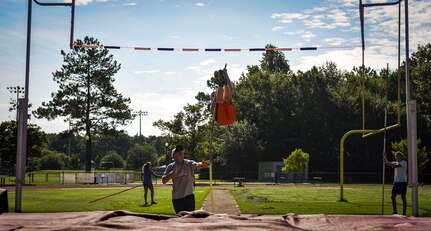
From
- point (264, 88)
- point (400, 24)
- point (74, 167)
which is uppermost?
point (264, 88)

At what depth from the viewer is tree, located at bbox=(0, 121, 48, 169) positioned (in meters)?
48.1

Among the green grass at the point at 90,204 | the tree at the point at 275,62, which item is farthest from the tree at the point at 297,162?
the tree at the point at 275,62

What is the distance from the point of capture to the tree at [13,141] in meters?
48.1

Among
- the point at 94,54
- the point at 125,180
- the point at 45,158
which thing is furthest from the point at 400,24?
the point at 45,158

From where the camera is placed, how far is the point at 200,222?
21.5 ft

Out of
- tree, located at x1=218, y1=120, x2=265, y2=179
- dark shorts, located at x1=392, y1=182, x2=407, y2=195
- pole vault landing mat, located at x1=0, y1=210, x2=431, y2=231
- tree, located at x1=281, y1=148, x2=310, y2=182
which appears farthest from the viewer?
tree, located at x1=218, y1=120, x2=265, y2=179

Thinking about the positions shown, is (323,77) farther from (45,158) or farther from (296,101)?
(45,158)

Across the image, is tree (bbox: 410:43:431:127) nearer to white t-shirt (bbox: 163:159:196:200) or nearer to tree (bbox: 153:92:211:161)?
tree (bbox: 153:92:211:161)

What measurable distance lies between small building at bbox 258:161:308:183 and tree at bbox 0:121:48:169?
869 inches

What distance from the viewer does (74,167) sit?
108188 millimetres

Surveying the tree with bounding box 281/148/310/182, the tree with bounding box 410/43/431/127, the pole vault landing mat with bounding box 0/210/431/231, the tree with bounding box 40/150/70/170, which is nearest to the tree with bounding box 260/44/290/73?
the tree with bounding box 410/43/431/127

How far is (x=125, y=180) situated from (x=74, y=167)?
65.3 meters

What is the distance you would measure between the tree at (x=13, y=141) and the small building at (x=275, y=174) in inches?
869

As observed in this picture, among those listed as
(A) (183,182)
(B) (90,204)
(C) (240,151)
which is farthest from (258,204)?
(C) (240,151)
